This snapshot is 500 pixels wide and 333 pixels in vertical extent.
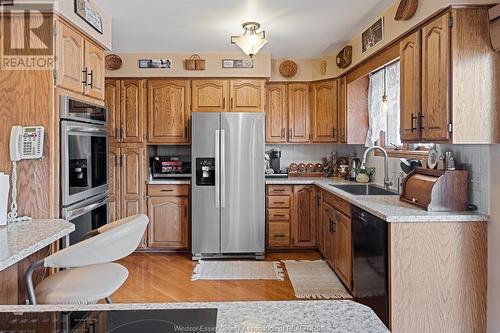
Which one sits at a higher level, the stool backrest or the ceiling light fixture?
the ceiling light fixture

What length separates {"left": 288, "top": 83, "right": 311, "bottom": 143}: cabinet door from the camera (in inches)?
199

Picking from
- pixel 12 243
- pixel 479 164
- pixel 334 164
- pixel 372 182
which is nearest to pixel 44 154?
pixel 12 243

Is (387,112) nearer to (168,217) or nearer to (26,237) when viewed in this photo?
(168,217)

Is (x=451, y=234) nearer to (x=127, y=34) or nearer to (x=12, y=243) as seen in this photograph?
(x=12, y=243)

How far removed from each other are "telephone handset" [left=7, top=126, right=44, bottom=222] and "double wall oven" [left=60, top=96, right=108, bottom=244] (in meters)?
0.14

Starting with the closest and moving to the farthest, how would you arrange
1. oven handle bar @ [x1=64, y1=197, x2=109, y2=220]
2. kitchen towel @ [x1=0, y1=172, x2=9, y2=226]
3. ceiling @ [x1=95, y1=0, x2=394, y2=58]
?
kitchen towel @ [x1=0, y1=172, x2=9, y2=226] < oven handle bar @ [x1=64, y1=197, x2=109, y2=220] < ceiling @ [x1=95, y1=0, x2=394, y2=58]

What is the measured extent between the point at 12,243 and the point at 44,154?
2.78 ft

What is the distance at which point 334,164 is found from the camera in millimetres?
5207

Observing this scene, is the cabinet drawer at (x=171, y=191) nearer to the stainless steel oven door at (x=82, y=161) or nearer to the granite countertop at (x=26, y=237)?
the stainless steel oven door at (x=82, y=161)

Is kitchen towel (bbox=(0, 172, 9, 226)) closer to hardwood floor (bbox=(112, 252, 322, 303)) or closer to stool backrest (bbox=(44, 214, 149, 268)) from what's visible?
stool backrest (bbox=(44, 214, 149, 268))

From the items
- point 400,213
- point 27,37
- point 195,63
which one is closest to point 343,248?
point 400,213

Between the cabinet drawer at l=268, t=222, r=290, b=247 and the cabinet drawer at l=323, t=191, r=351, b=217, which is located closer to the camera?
the cabinet drawer at l=323, t=191, r=351, b=217

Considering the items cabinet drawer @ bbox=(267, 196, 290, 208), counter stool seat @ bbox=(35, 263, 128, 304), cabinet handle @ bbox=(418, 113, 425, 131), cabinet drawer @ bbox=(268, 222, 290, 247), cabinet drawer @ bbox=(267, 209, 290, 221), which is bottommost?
cabinet drawer @ bbox=(268, 222, 290, 247)

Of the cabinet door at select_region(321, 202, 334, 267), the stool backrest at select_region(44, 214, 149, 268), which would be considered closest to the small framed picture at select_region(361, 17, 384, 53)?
the cabinet door at select_region(321, 202, 334, 267)
